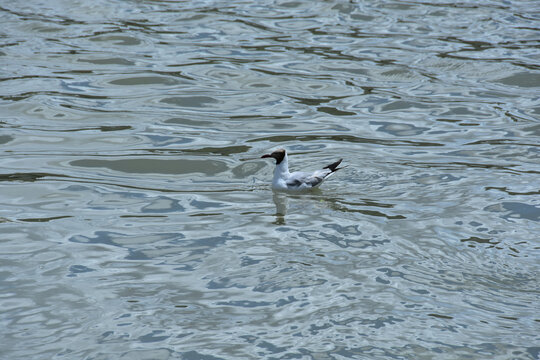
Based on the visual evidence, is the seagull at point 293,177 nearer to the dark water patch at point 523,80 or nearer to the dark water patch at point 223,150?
the dark water patch at point 223,150

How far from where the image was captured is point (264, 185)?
446 inches

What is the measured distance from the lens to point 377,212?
10.0 meters

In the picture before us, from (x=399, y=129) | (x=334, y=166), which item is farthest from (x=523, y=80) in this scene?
(x=334, y=166)

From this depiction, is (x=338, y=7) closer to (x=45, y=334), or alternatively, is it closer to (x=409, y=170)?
(x=409, y=170)

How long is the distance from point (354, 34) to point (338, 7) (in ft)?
7.44

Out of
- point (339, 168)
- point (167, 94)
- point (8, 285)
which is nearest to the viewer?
point (8, 285)

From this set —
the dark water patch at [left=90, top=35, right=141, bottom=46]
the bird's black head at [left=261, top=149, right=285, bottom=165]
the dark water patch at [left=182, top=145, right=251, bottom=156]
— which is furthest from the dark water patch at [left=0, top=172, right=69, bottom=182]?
the dark water patch at [left=90, top=35, right=141, bottom=46]

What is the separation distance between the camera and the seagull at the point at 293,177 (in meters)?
10.8

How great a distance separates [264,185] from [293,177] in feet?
2.15

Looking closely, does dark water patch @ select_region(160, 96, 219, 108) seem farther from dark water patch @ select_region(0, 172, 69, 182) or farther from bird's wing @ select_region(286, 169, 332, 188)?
bird's wing @ select_region(286, 169, 332, 188)

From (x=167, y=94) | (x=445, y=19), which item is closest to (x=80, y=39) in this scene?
(x=167, y=94)

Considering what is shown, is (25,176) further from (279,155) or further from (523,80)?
(523,80)

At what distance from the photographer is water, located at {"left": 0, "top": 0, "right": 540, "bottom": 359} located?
24.4 ft

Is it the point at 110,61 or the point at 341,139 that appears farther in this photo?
the point at 110,61
